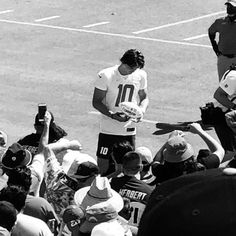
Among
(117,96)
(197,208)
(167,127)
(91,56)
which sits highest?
(197,208)

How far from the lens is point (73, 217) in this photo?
18.7ft

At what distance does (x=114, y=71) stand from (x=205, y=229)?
25.1 ft

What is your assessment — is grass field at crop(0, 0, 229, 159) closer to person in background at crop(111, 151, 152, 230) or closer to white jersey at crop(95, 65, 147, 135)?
white jersey at crop(95, 65, 147, 135)

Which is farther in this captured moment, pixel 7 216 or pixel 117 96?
pixel 117 96

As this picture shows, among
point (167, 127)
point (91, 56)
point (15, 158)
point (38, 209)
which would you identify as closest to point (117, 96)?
point (15, 158)

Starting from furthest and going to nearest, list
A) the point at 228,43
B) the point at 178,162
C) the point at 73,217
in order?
the point at 228,43, the point at 178,162, the point at 73,217

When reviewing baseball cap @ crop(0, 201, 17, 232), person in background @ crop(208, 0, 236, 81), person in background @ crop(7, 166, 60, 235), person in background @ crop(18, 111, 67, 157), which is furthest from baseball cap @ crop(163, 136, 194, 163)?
person in background @ crop(208, 0, 236, 81)

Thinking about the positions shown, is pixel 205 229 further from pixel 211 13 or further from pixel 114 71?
pixel 211 13

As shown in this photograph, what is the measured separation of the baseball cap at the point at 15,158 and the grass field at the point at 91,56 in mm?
4615

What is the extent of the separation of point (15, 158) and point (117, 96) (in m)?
2.51

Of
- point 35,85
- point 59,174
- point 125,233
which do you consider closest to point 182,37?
point 35,85

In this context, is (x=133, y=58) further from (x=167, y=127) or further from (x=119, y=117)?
(x=167, y=127)

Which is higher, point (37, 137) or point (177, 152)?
point (177, 152)

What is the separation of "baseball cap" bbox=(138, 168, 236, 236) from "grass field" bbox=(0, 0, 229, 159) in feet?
32.4
